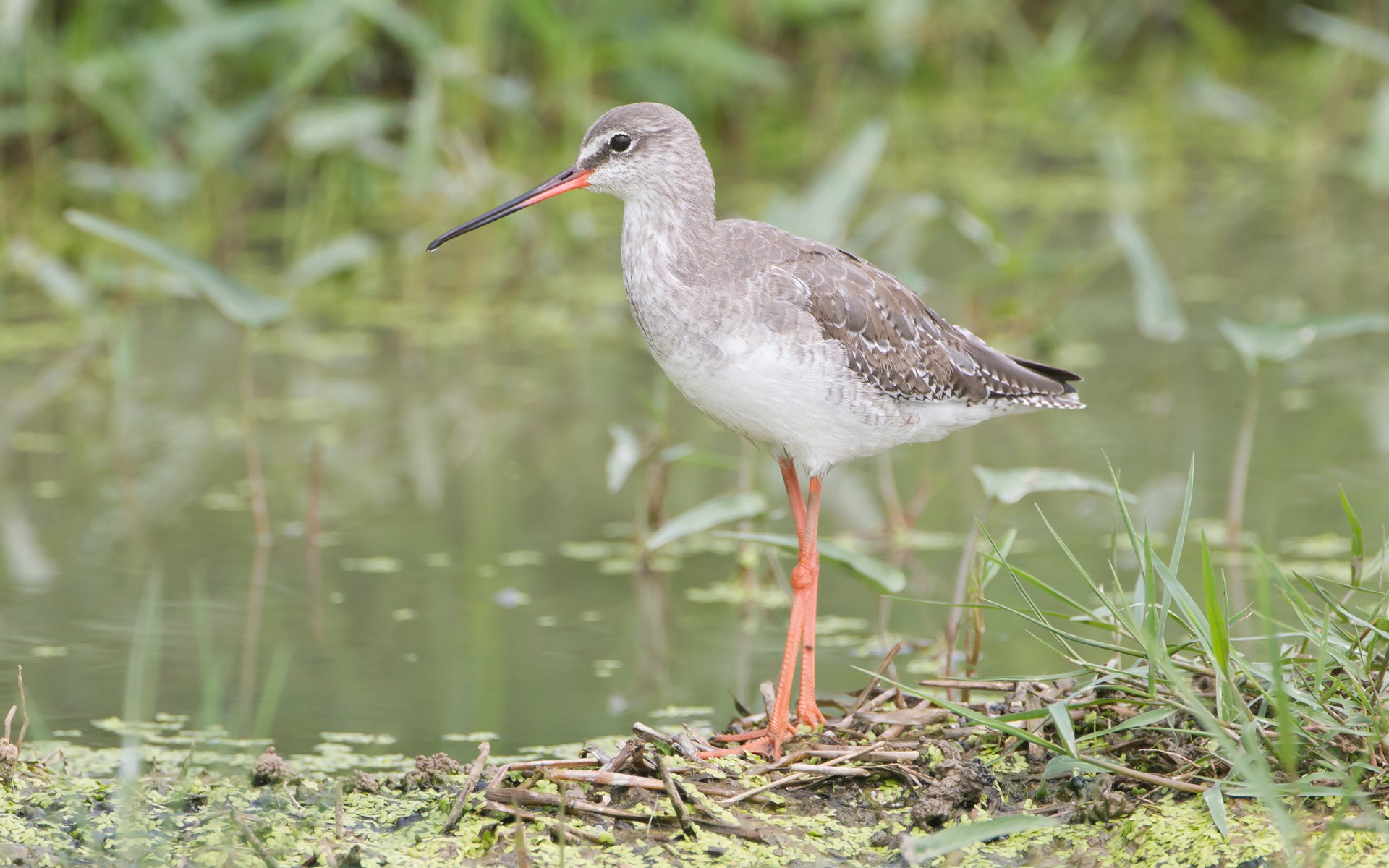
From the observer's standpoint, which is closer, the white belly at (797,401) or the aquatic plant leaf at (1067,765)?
the aquatic plant leaf at (1067,765)

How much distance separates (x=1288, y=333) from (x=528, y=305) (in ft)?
16.7

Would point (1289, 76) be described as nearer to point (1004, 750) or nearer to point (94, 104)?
point (94, 104)

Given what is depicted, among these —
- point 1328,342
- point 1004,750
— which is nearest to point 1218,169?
point 1328,342

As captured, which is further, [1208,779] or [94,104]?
[94,104]

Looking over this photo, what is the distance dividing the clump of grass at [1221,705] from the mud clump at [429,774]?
1364 millimetres

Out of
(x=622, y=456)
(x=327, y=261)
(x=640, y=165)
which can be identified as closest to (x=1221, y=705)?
(x=640, y=165)

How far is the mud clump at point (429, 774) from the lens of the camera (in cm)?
429

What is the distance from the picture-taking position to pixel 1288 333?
224 inches

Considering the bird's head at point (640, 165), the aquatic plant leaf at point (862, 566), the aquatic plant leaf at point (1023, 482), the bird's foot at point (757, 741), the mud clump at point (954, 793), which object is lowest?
the mud clump at point (954, 793)

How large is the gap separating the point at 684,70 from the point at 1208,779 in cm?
795

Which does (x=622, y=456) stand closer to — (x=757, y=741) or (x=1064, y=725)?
(x=757, y=741)

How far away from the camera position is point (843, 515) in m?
6.85

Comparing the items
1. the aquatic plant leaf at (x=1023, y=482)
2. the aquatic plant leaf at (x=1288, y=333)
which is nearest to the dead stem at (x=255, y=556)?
the aquatic plant leaf at (x=1023, y=482)

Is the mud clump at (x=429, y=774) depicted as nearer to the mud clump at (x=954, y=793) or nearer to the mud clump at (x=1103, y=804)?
the mud clump at (x=954, y=793)
